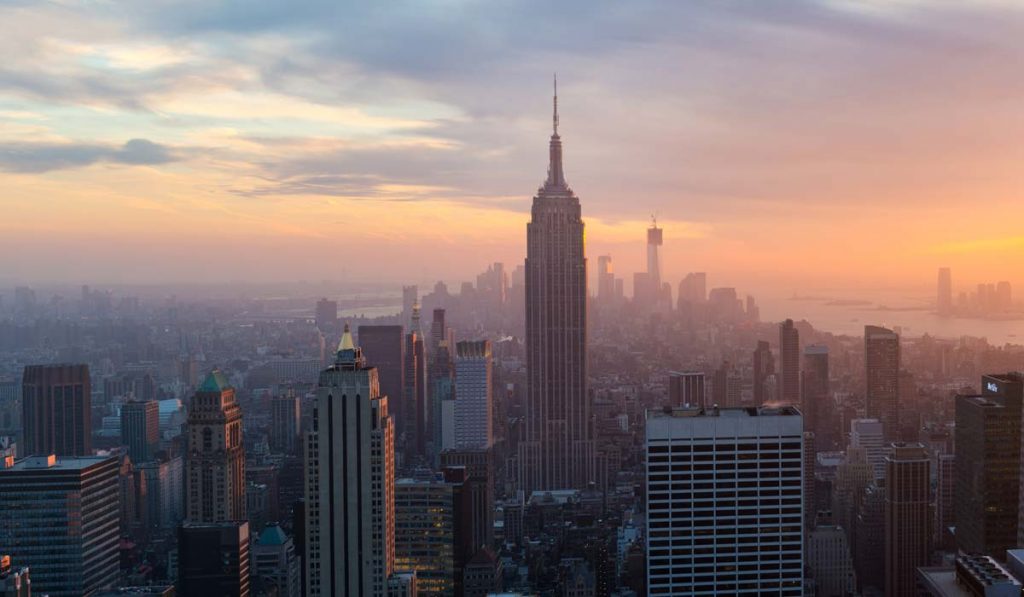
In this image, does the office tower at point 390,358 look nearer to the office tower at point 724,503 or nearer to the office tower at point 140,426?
the office tower at point 140,426

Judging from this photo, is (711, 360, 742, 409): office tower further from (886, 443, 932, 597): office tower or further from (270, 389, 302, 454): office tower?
(270, 389, 302, 454): office tower

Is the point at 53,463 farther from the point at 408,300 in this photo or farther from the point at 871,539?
the point at 871,539

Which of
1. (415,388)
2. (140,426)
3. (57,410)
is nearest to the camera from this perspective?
(57,410)

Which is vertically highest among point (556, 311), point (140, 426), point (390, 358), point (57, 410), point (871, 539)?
point (556, 311)

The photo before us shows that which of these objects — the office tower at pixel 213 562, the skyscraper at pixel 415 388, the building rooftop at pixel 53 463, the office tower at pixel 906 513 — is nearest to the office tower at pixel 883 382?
the office tower at pixel 906 513

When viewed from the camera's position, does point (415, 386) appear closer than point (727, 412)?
No

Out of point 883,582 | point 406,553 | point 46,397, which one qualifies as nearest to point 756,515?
point 406,553

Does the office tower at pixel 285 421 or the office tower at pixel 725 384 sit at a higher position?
the office tower at pixel 725 384

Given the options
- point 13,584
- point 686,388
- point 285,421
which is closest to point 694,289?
point 686,388
